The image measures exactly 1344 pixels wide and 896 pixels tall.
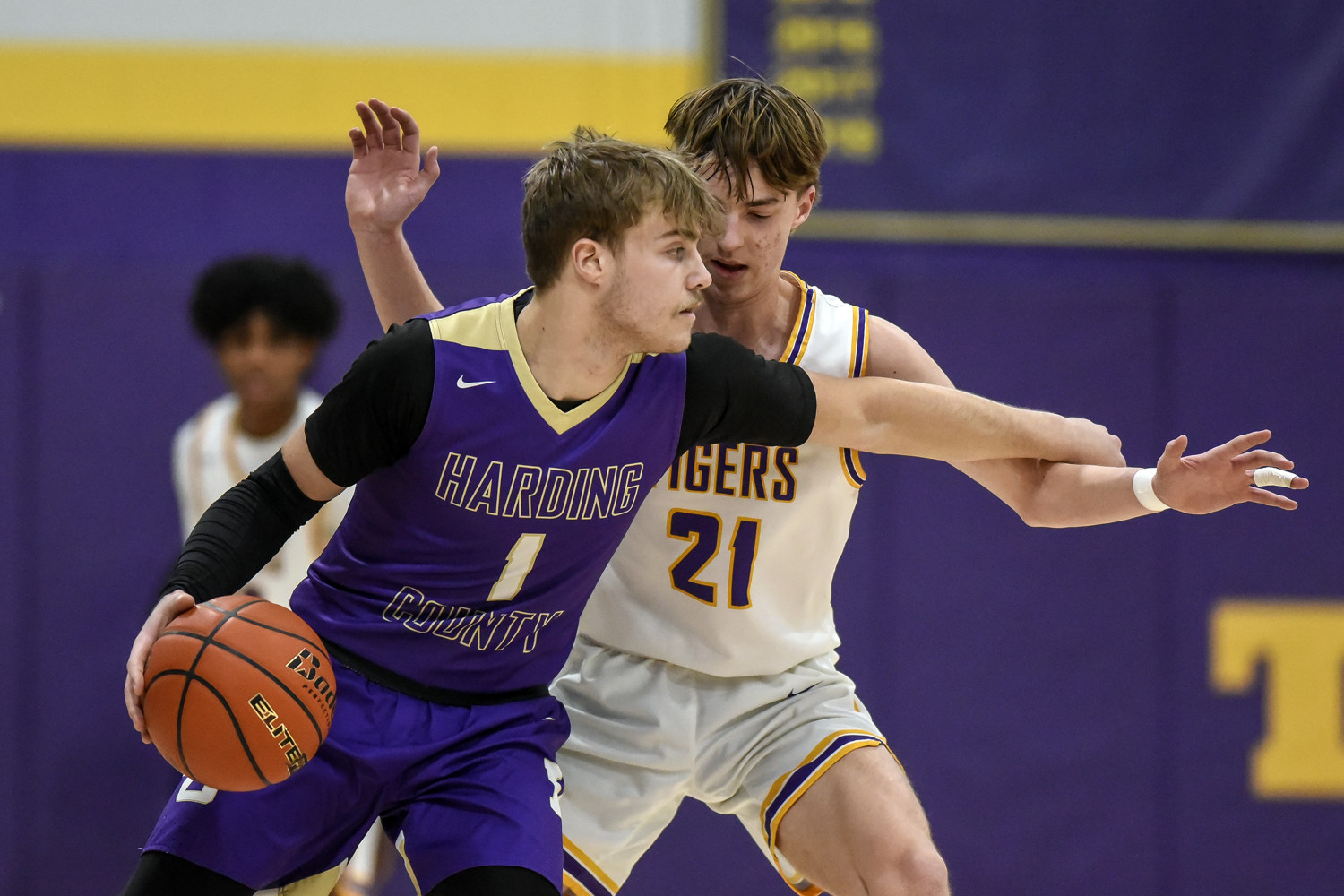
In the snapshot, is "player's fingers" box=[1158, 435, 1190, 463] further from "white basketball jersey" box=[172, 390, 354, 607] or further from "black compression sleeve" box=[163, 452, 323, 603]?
"white basketball jersey" box=[172, 390, 354, 607]

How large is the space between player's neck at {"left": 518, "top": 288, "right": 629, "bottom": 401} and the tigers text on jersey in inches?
1.1

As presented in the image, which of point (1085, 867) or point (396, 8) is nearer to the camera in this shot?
point (1085, 867)

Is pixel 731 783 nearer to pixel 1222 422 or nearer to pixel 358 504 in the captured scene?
pixel 358 504

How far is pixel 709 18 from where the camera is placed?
603 cm

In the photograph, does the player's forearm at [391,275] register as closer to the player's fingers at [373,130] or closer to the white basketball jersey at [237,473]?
the player's fingers at [373,130]

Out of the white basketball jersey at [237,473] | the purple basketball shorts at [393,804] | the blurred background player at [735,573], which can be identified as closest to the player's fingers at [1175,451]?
the blurred background player at [735,573]

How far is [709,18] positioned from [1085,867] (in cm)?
390

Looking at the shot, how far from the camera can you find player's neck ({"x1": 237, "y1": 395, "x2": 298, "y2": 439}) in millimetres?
5059

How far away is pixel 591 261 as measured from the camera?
8.73 feet

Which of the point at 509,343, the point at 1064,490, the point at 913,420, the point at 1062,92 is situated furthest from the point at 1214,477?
the point at 1062,92

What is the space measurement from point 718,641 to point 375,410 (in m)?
1.10

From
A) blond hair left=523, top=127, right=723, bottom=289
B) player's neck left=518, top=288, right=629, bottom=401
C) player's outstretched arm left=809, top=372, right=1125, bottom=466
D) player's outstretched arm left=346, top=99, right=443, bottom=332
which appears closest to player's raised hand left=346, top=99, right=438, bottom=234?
player's outstretched arm left=346, top=99, right=443, bottom=332

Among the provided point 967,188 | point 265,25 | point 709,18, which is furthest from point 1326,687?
point 265,25

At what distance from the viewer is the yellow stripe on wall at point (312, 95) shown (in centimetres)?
616
